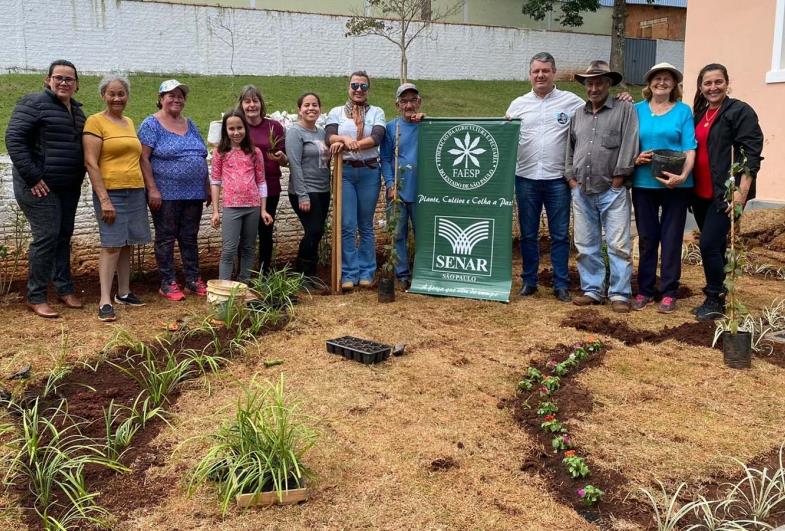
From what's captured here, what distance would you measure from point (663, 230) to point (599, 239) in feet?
1.66

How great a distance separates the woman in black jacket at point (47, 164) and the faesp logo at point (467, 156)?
2893 millimetres

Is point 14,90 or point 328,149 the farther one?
point 14,90

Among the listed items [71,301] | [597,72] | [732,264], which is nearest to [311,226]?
[71,301]

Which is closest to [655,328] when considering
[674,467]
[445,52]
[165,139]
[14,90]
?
[674,467]

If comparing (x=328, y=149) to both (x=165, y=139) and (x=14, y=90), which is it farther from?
(x=14, y=90)

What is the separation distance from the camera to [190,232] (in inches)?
231

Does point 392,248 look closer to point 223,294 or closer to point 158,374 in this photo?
point 223,294

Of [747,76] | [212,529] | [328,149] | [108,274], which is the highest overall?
[747,76]

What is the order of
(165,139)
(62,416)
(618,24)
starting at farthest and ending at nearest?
(618,24) → (165,139) → (62,416)

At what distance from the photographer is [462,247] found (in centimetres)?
615

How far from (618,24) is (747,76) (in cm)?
1700

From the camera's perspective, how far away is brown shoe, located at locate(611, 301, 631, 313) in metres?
5.54

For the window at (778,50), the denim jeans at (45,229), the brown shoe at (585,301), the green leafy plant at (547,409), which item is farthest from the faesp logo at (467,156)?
the window at (778,50)

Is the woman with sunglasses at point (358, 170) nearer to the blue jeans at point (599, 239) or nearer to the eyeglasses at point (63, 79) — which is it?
the blue jeans at point (599, 239)
